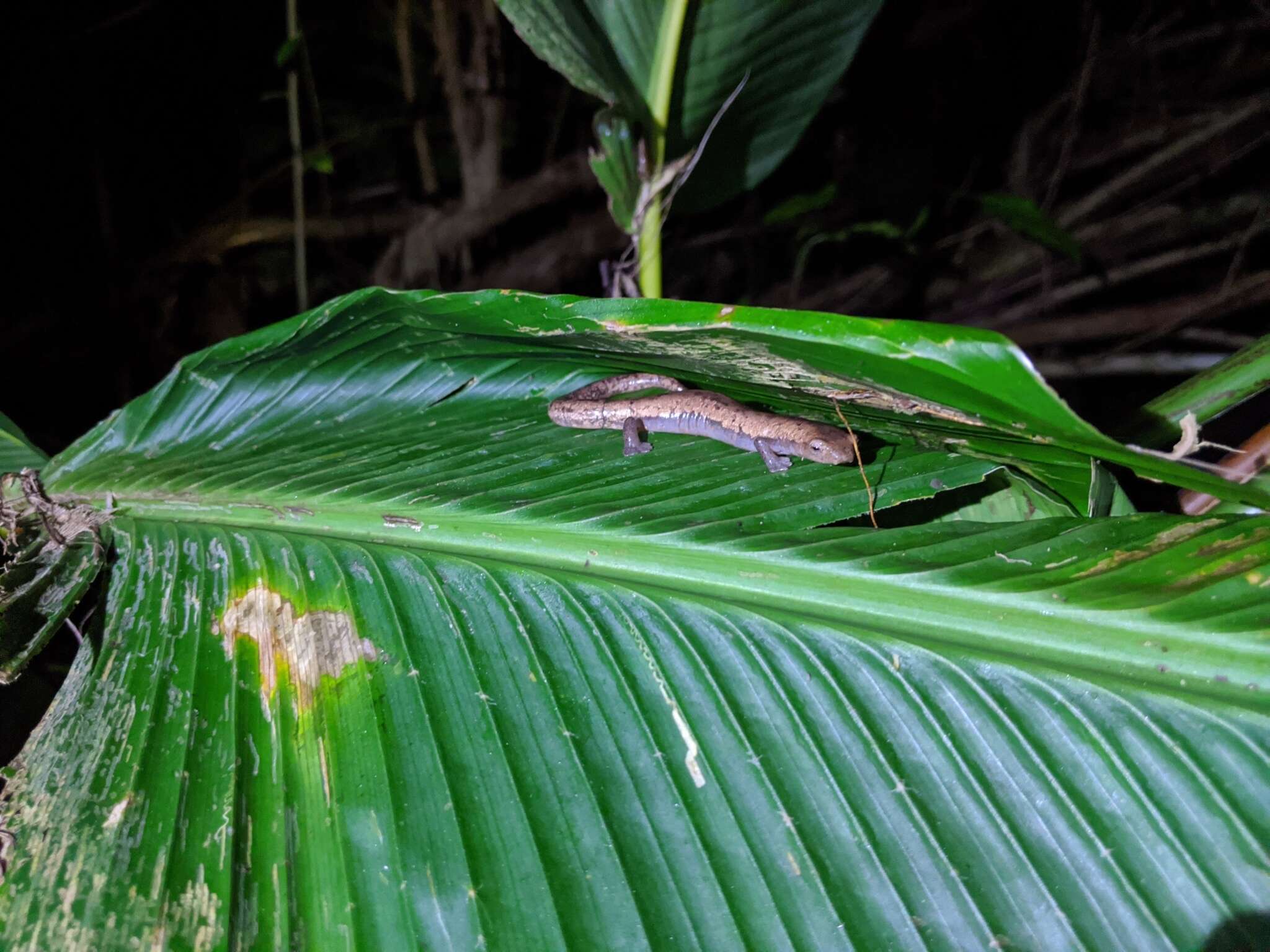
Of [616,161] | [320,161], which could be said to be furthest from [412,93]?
[616,161]

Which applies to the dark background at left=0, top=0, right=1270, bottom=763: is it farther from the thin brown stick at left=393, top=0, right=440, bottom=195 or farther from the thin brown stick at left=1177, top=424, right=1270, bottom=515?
the thin brown stick at left=1177, top=424, right=1270, bottom=515

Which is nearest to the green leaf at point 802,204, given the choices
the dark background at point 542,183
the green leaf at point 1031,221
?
the dark background at point 542,183

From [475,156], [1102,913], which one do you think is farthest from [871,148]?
[1102,913]

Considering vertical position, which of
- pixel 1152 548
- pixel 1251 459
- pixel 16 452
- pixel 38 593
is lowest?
pixel 1251 459

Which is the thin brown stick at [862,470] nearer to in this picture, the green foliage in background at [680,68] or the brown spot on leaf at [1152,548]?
the brown spot on leaf at [1152,548]

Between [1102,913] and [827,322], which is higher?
[827,322]

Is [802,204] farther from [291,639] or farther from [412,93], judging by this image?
[412,93]

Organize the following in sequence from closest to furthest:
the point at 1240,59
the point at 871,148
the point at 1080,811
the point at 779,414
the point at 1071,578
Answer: the point at 1080,811 → the point at 1071,578 → the point at 779,414 → the point at 1240,59 → the point at 871,148

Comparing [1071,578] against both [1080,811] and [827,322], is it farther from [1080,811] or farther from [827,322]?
[827,322]
